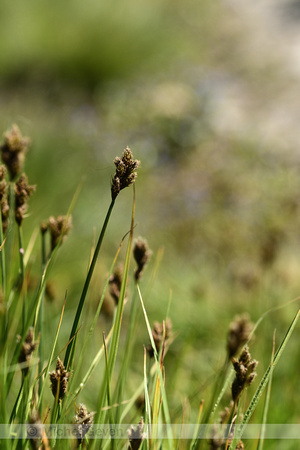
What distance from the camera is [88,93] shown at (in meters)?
7.96

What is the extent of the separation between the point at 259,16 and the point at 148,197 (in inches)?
272

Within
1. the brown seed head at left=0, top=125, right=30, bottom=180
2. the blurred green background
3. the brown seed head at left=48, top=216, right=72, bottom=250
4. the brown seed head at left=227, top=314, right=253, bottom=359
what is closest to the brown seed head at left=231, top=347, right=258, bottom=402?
the brown seed head at left=227, top=314, right=253, bottom=359

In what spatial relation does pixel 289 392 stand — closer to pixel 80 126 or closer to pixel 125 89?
pixel 80 126

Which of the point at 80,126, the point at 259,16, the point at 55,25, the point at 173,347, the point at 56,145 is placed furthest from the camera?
the point at 259,16

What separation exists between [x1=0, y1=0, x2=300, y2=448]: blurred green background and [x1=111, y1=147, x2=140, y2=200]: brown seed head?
1.01 meters

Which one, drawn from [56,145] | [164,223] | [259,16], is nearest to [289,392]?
[56,145]

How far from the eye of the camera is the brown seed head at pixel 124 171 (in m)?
0.87

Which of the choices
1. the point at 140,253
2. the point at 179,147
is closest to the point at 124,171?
the point at 140,253

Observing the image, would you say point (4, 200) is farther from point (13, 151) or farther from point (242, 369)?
point (242, 369)

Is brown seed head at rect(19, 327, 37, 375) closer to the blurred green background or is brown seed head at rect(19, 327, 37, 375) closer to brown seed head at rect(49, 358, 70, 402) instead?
brown seed head at rect(49, 358, 70, 402)

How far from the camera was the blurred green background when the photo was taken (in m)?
3.11

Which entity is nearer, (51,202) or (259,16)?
(51,202)

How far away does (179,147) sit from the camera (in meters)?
6.89

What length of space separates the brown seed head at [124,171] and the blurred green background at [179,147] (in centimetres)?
101
